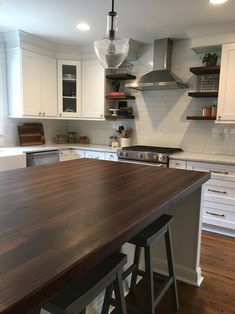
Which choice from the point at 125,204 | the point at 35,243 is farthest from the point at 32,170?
the point at 35,243

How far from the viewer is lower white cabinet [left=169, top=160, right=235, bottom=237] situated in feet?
10.3

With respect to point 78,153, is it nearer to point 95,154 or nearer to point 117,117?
point 95,154

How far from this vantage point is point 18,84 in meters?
3.84

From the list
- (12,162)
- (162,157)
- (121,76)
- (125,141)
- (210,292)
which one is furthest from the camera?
(125,141)

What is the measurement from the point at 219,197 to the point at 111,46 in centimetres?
226

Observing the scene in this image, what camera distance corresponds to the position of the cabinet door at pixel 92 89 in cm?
429

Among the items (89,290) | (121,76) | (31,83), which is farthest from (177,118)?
(89,290)

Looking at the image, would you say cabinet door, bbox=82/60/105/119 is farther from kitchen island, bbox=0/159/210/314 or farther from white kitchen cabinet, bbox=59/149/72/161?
kitchen island, bbox=0/159/210/314

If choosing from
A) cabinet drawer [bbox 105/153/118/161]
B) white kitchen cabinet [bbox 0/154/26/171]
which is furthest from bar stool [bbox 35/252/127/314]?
cabinet drawer [bbox 105/153/118/161]

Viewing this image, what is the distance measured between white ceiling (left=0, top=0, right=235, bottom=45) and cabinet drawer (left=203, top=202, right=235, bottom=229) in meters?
2.20

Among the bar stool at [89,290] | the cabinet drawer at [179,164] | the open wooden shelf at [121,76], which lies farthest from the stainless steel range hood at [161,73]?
the bar stool at [89,290]

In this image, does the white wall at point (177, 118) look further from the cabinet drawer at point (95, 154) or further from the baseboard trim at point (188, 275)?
the baseboard trim at point (188, 275)

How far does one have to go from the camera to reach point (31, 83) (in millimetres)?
3953

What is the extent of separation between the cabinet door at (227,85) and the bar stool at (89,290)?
2568 mm
